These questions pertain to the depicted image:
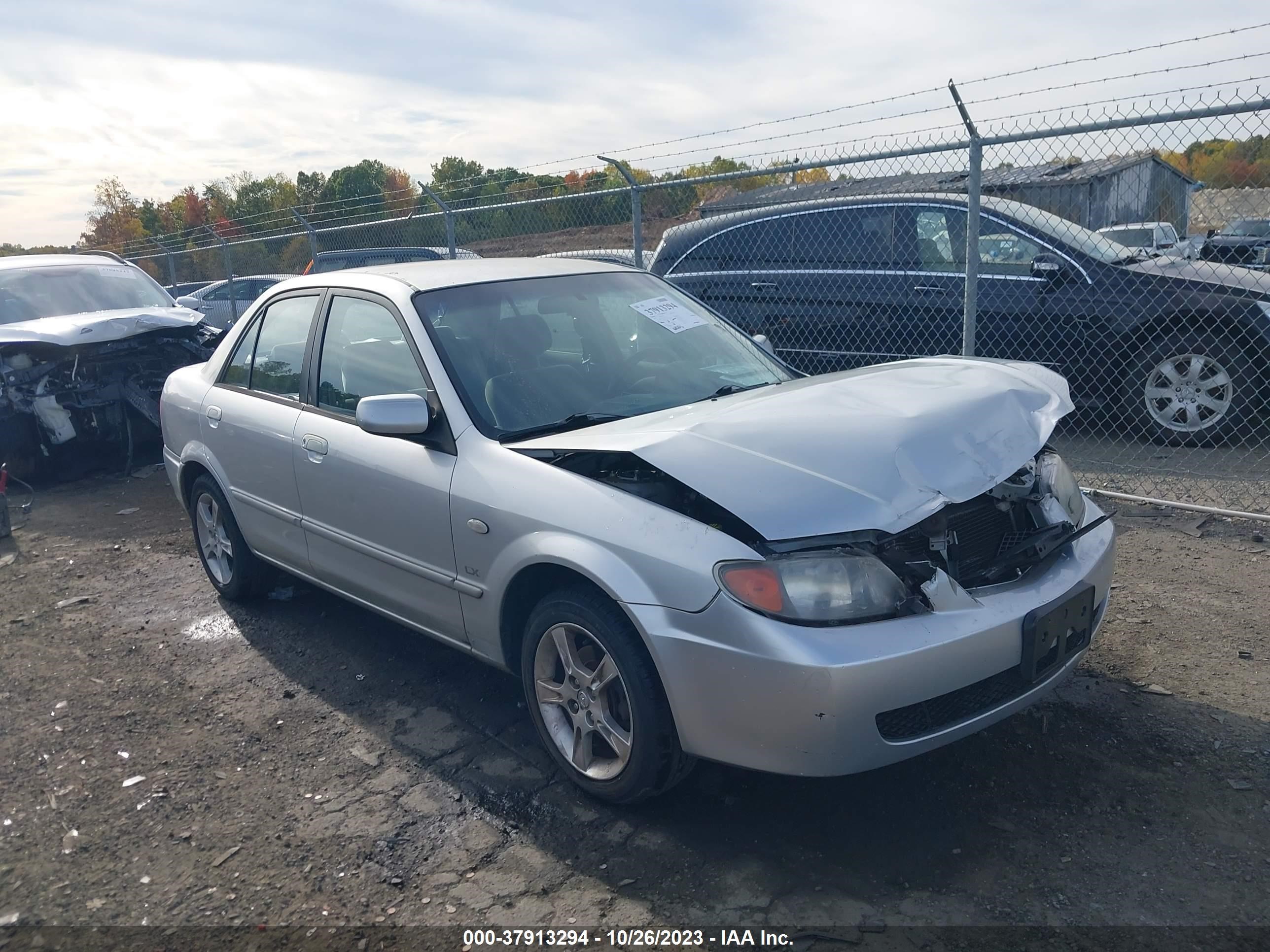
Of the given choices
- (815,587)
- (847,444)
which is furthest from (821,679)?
(847,444)

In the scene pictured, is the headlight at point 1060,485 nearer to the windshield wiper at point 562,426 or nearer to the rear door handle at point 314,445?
the windshield wiper at point 562,426

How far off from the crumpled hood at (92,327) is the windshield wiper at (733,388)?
20.0 ft

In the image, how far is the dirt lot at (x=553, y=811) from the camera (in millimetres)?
2633

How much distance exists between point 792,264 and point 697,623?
5.92 meters

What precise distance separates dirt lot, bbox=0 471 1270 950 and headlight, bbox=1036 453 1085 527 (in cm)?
72

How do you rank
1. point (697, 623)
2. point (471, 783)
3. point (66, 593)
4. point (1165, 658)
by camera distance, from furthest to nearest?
point (66, 593)
point (1165, 658)
point (471, 783)
point (697, 623)

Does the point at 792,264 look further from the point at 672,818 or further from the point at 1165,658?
the point at 672,818

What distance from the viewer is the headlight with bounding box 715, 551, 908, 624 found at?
259 centimetres

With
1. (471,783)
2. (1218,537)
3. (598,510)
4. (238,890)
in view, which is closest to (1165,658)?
(1218,537)

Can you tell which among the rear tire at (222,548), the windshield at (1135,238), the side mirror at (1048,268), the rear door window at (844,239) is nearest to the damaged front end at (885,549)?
the rear tire at (222,548)

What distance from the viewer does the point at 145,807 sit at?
3.34m

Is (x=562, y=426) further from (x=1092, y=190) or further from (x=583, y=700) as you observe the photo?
(x=1092, y=190)

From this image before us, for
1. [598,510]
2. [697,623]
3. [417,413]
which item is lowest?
[697,623]

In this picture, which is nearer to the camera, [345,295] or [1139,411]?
[345,295]
